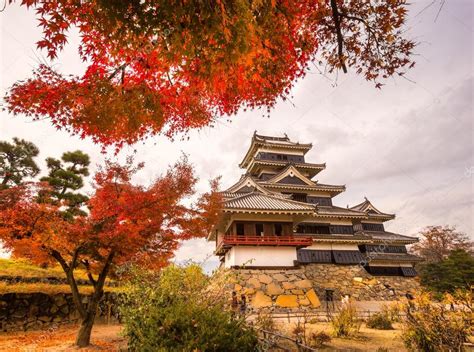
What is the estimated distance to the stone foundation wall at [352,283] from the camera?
72.5ft

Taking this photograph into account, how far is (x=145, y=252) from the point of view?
995 centimetres

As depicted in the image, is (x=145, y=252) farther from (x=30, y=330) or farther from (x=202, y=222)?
(x=30, y=330)

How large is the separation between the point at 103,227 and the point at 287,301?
11.7 meters

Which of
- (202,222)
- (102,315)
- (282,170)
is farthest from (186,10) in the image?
(282,170)

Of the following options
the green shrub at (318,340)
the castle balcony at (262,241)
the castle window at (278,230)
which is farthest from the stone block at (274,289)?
the green shrub at (318,340)

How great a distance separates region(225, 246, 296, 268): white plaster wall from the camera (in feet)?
57.9

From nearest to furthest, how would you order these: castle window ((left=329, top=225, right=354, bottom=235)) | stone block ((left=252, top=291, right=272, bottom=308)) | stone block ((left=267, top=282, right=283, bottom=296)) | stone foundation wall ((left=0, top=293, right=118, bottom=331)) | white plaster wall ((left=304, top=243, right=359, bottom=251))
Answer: stone foundation wall ((left=0, top=293, right=118, bottom=331)) → stone block ((left=252, top=291, right=272, bottom=308)) → stone block ((left=267, top=282, right=283, bottom=296)) → white plaster wall ((left=304, top=243, right=359, bottom=251)) → castle window ((left=329, top=225, right=354, bottom=235))

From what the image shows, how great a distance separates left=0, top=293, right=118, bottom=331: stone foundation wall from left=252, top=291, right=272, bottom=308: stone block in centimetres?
919

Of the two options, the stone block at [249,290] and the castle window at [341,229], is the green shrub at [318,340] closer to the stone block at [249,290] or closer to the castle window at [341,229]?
the stone block at [249,290]

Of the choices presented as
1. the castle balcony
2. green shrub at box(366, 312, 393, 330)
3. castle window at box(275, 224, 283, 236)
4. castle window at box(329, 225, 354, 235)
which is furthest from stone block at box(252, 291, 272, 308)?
castle window at box(329, 225, 354, 235)

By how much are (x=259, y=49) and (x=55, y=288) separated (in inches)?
603

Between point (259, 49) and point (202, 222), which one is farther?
point (202, 222)

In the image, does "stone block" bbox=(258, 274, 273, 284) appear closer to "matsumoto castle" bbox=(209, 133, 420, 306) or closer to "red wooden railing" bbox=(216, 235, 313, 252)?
"matsumoto castle" bbox=(209, 133, 420, 306)

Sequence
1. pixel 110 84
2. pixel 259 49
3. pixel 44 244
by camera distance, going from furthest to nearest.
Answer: pixel 44 244 → pixel 110 84 → pixel 259 49
